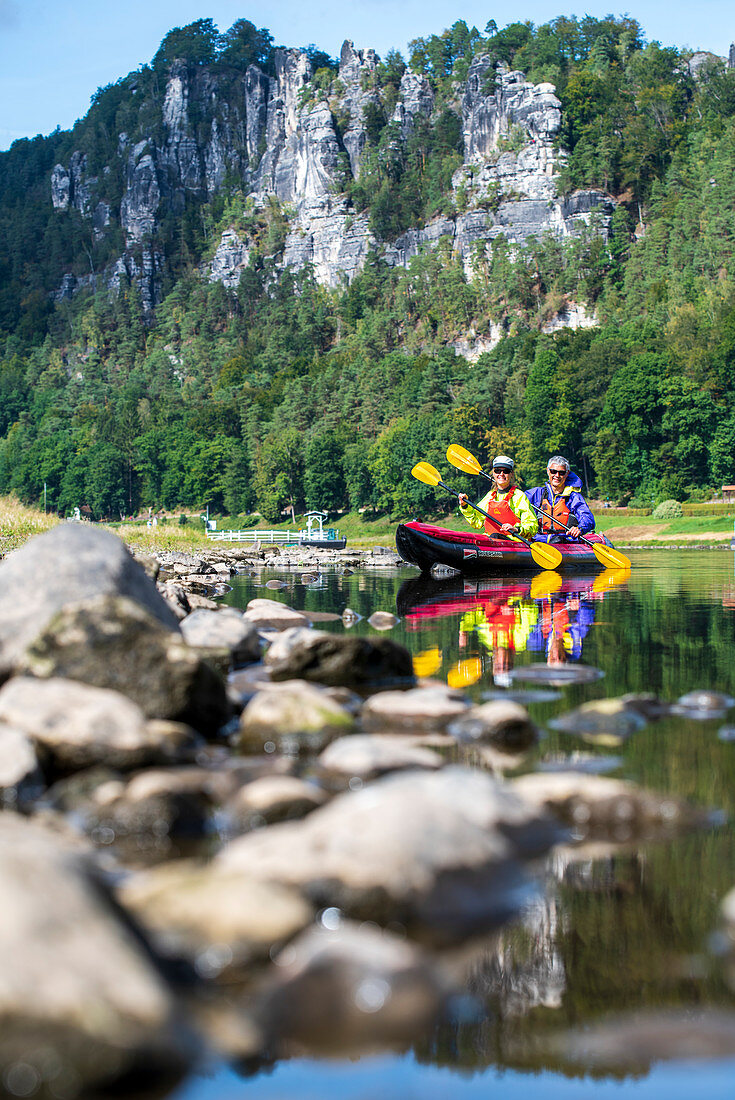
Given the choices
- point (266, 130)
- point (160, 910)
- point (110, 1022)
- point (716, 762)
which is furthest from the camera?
point (266, 130)

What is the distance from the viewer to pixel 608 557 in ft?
90.2

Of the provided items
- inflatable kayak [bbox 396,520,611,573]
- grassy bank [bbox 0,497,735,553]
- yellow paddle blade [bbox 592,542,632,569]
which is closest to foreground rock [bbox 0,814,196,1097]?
inflatable kayak [bbox 396,520,611,573]

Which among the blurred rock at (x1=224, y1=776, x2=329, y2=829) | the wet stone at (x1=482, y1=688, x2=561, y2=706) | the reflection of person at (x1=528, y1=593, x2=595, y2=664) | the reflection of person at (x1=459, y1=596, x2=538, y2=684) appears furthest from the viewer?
the reflection of person at (x1=528, y1=593, x2=595, y2=664)

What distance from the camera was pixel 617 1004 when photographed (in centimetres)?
350

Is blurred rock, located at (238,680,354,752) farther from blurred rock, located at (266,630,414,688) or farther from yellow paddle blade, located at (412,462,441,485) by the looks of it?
yellow paddle blade, located at (412,462,441,485)

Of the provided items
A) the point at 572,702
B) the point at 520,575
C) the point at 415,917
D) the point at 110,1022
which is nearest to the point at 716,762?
the point at 572,702

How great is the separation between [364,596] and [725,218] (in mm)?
96789

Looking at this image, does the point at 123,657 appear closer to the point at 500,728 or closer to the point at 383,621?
the point at 500,728

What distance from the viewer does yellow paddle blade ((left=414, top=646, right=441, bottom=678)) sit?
10.4 meters

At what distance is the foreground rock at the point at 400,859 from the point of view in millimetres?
3986

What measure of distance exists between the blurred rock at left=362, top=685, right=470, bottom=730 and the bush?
2177 inches

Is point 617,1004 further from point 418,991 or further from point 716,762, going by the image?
point 716,762

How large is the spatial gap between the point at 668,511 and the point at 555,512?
38123 millimetres

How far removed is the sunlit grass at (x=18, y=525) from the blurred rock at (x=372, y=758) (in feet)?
74.8
